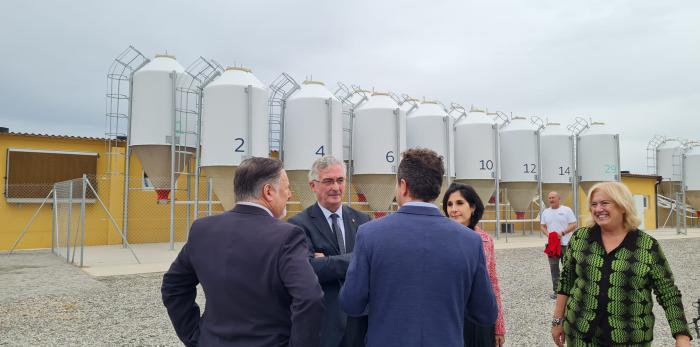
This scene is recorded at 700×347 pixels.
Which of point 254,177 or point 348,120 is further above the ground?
point 348,120

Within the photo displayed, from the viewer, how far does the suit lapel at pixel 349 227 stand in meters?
3.13

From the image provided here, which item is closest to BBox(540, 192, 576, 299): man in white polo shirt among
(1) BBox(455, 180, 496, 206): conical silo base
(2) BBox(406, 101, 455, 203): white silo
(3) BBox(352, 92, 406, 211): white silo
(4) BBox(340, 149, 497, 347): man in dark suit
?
(4) BBox(340, 149, 497, 347): man in dark suit

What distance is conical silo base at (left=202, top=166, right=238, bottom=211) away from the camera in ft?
42.7

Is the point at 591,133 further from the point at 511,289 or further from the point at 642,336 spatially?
the point at 642,336

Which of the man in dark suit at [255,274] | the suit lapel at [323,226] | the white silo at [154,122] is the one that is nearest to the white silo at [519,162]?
the white silo at [154,122]

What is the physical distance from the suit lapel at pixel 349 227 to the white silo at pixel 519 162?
57.3ft

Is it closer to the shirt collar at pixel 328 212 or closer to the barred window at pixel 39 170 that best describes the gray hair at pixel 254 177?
the shirt collar at pixel 328 212

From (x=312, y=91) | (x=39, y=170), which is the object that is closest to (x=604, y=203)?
(x=312, y=91)

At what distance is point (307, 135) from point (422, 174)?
12.2 metres

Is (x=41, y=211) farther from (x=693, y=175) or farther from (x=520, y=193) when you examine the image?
(x=693, y=175)

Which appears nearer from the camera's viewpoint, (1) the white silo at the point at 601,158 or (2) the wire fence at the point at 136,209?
(2) the wire fence at the point at 136,209

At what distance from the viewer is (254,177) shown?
7.75 ft

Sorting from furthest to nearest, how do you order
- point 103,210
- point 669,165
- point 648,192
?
point 669,165 < point 648,192 < point 103,210

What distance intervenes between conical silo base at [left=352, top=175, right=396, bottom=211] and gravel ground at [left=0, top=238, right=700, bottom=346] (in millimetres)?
5295
